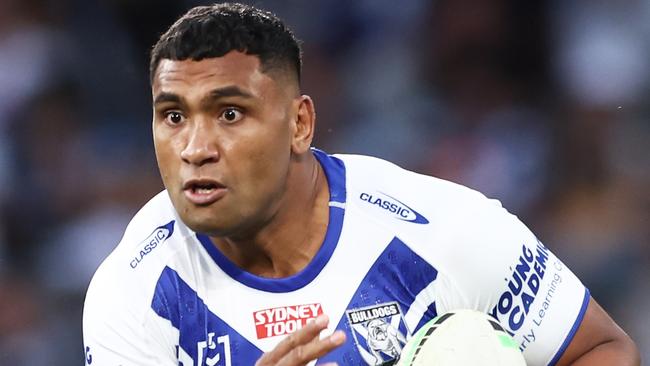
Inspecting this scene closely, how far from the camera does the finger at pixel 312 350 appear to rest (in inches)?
123

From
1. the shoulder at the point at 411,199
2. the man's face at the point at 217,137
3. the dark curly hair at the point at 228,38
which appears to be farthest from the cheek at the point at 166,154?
the shoulder at the point at 411,199

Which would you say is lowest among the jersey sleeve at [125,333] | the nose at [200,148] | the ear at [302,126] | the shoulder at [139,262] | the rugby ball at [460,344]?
the rugby ball at [460,344]

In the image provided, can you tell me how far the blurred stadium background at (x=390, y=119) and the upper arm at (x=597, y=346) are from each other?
2633mm

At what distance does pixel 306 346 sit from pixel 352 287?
537 millimetres

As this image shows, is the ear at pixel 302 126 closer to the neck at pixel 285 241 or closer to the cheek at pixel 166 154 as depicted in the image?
Result: the neck at pixel 285 241

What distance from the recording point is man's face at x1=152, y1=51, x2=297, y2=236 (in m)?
3.41

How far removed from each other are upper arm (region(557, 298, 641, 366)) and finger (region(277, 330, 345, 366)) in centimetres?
102

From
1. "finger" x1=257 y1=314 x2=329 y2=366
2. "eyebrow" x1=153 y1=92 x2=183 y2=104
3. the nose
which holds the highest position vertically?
"eyebrow" x1=153 y1=92 x2=183 y2=104

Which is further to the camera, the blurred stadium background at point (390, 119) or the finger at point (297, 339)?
the blurred stadium background at point (390, 119)

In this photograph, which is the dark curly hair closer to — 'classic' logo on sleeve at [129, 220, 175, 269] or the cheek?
the cheek

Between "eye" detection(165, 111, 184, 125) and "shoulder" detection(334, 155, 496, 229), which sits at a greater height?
"eye" detection(165, 111, 184, 125)

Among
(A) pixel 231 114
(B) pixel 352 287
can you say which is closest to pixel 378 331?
(B) pixel 352 287

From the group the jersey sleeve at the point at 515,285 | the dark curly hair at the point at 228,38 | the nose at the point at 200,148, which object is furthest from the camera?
the jersey sleeve at the point at 515,285

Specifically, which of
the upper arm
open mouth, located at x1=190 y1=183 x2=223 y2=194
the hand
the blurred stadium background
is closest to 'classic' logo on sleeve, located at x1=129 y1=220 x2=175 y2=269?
open mouth, located at x1=190 y1=183 x2=223 y2=194
